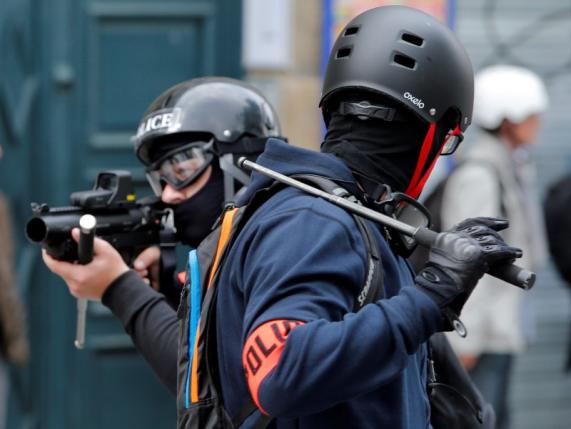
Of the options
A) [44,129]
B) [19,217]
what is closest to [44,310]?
[19,217]

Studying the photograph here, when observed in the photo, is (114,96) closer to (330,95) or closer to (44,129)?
(44,129)

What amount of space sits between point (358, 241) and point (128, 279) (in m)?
1.04

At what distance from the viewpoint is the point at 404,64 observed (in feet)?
7.92

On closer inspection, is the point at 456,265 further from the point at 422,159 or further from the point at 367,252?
the point at 422,159

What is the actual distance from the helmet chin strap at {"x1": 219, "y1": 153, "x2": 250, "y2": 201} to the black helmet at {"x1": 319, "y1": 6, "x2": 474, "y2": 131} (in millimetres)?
719

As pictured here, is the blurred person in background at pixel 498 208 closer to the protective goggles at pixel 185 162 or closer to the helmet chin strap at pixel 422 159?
the protective goggles at pixel 185 162

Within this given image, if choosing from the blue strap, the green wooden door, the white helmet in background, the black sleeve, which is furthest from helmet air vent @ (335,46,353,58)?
the green wooden door

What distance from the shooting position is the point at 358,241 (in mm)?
2107

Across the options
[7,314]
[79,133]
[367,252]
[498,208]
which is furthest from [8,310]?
[367,252]

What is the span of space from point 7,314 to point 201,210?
1615 millimetres

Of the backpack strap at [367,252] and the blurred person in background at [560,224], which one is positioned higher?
the backpack strap at [367,252]

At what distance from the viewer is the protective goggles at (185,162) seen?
3.19m

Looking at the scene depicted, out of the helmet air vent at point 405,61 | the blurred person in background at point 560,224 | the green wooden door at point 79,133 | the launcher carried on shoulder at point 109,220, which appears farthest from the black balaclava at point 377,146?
the blurred person in background at point 560,224

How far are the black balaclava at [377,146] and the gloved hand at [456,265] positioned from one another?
0.27 m
